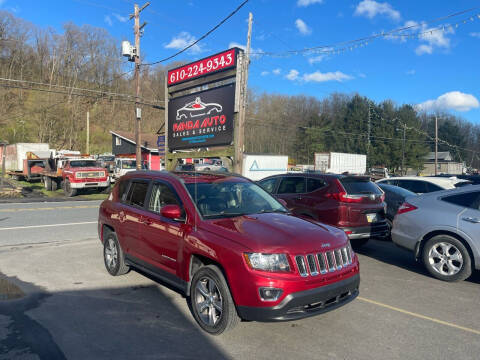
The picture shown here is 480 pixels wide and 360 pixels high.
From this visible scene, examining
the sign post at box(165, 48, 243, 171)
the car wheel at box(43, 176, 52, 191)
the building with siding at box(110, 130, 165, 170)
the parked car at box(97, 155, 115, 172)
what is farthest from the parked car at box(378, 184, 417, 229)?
the building with siding at box(110, 130, 165, 170)

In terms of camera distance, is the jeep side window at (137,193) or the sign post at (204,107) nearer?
the jeep side window at (137,193)

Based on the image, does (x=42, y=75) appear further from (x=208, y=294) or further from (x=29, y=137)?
(x=208, y=294)

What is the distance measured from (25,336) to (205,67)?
9975 millimetres

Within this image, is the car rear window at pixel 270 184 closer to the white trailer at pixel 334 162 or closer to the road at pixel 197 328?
the road at pixel 197 328

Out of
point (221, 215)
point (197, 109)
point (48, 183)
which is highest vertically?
point (197, 109)

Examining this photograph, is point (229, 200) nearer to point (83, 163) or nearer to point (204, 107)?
point (204, 107)

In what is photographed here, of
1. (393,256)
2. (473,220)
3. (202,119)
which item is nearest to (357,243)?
(393,256)

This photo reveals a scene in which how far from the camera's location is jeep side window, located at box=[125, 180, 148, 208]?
531 centimetres

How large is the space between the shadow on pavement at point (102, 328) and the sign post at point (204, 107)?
6849mm

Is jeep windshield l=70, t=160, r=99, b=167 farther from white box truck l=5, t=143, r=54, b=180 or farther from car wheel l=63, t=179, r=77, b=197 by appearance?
white box truck l=5, t=143, r=54, b=180

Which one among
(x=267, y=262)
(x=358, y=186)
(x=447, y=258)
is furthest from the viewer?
(x=358, y=186)

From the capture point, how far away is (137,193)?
5480mm

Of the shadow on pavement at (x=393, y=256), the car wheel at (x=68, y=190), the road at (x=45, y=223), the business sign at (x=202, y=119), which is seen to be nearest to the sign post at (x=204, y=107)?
the business sign at (x=202, y=119)

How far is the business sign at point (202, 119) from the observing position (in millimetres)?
11227
